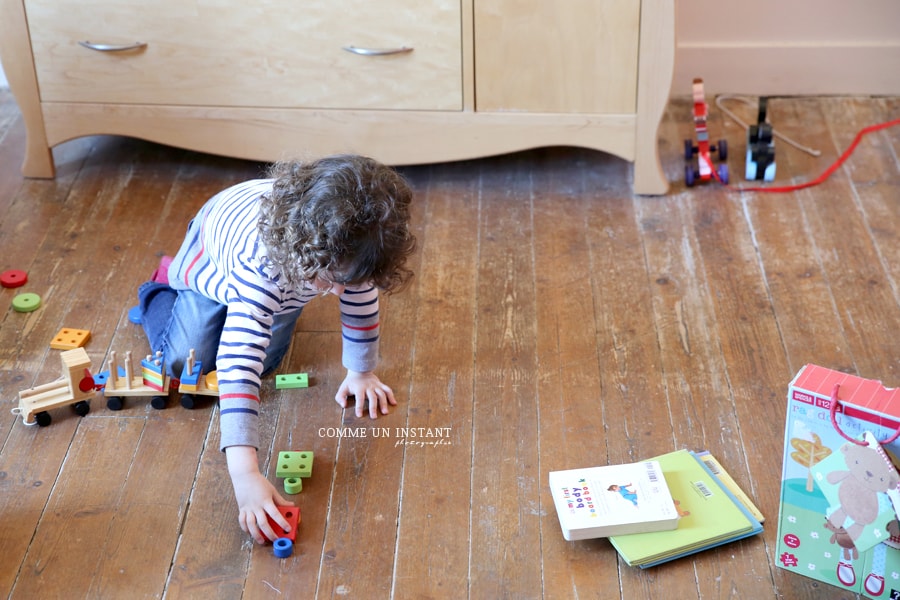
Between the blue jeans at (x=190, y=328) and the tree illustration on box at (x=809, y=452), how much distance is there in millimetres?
857

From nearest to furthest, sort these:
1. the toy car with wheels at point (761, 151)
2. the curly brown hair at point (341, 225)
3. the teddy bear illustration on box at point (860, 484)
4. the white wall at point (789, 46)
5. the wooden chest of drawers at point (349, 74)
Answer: the teddy bear illustration on box at point (860, 484)
the curly brown hair at point (341, 225)
the wooden chest of drawers at point (349, 74)
the toy car with wheels at point (761, 151)
the white wall at point (789, 46)

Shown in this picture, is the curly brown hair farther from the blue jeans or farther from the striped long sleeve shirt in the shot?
the blue jeans

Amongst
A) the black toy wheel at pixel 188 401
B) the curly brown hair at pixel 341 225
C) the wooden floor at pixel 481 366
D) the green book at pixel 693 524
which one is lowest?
the wooden floor at pixel 481 366

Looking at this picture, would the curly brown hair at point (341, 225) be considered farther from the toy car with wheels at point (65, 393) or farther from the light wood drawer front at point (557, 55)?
the light wood drawer front at point (557, 55)

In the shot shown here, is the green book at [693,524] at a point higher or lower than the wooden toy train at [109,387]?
lower

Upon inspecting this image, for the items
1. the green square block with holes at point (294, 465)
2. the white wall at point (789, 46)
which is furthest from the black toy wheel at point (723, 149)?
the green square block with holes at point (294, 465)

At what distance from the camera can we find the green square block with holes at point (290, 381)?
66.0 inches

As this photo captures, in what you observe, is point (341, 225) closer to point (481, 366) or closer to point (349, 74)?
point (481, 366)

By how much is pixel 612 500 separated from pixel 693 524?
12 centimetres

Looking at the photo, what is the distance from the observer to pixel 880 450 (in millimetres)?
1148

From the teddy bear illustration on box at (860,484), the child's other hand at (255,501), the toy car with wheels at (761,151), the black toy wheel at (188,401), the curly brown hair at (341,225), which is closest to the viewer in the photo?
the teddy bear illustration on box at (860,484)

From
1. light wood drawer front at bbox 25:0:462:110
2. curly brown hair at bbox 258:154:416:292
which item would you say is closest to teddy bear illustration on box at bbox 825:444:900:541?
curly brown hair at bbox 258:154:416:292

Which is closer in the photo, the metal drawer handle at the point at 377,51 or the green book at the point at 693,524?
the green book at the point at 693,524

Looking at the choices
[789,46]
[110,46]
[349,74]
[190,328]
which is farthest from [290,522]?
[789,46]
